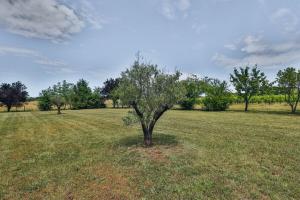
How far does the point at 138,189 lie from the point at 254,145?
7.91 metres

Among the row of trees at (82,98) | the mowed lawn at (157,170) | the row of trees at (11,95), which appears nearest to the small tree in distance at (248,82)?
the mowed lawn at (157,170)

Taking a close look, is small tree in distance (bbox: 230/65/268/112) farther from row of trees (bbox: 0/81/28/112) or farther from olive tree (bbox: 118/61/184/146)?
row of trees (bbox: 0/81/28/112)

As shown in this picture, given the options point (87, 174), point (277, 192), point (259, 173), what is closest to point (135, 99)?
point (87, 174)

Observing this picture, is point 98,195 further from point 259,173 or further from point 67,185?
point 259,173

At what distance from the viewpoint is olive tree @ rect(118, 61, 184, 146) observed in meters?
11.1

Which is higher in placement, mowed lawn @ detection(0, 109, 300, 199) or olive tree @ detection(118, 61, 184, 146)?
olive tree @ detection(118, 61, 184, 146)

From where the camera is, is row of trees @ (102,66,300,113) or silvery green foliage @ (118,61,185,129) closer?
silvery green foliage @ (118,61,185,129)

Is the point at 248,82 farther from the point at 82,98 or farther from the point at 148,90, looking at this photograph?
the point at 82,98

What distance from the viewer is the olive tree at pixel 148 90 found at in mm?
11125

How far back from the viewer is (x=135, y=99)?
11.0 metres

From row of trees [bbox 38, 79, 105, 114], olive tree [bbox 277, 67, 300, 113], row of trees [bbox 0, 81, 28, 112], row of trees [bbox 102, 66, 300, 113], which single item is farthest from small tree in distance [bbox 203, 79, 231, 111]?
row of trees [bbox 0, 81, 28, 112]

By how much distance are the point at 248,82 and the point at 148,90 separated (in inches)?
1375

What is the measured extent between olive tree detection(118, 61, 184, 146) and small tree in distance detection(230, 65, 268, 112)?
110ft

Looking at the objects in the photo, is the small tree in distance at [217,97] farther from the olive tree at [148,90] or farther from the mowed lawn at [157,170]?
the olive tree at [148,90]
